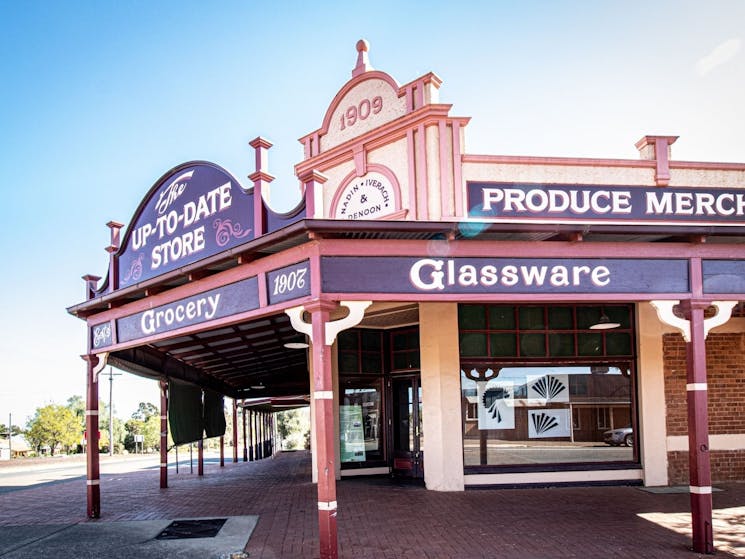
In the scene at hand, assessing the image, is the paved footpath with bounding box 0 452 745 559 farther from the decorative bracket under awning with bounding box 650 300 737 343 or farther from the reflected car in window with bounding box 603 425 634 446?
the decorative bracket under awning with bounding box 650 300 737 343

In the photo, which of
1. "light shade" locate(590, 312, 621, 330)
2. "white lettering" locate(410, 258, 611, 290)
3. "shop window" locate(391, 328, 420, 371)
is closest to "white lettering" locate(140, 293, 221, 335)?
"white lettering" locate(410, 258, 611, 290)

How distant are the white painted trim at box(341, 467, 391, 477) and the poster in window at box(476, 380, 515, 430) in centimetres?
273

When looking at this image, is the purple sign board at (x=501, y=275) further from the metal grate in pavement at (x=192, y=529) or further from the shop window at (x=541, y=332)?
the shop window at (x=541, y=332)

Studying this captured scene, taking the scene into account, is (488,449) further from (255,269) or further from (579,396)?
(255,269)

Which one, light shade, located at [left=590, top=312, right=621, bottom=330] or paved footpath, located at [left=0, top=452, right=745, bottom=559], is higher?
light shade, located at [left=590, top=312, right=621, bottom=330]

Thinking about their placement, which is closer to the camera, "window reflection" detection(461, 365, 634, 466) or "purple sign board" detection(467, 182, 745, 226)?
"purple sign board" detection(467, 182, 745, 226)

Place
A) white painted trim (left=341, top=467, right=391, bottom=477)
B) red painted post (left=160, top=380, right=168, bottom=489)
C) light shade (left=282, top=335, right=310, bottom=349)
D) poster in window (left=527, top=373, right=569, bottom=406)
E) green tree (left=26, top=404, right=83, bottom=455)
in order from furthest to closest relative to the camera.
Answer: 1. green tree (left=26, top=404, right=83, bottom=455)
2. red painted post (left=160, top=380, right=168, bottom=489)
3. light shade (left=282, top=335, right=310, bottom=349)
4. white painted trim (left=341, top=467, right=391, bottom=477)
5. poster in window (left=527, top=373, right=569, bottom=406)

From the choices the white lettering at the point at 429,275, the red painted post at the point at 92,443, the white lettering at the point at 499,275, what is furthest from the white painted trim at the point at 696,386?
the red painted post at the point at 92,443

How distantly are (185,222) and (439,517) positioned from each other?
529 centimetres

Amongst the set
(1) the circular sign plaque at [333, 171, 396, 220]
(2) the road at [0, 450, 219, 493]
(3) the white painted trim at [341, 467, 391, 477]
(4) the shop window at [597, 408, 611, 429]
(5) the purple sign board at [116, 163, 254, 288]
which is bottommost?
(2) the road at [0, 450, 219, 493]

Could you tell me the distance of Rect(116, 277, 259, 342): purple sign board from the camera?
302 inches

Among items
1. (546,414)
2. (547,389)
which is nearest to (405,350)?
(547,389)

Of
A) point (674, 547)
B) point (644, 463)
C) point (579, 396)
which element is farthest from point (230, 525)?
point (644, 463)

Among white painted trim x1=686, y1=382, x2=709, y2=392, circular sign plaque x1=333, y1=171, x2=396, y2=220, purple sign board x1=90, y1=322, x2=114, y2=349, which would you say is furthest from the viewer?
circular sign plaque x1=333, y1=171, x2=396, y2=220
